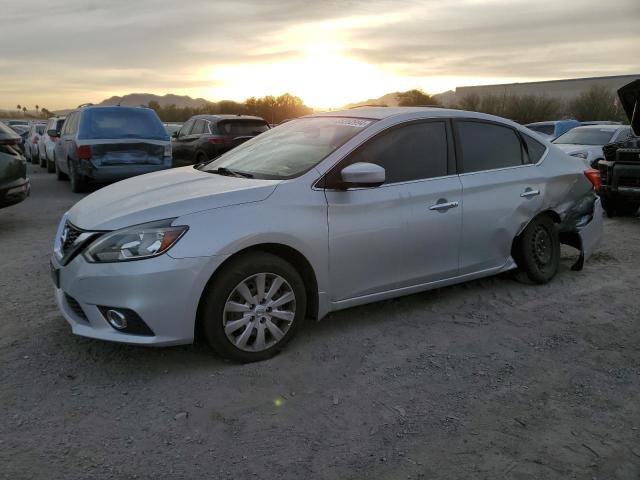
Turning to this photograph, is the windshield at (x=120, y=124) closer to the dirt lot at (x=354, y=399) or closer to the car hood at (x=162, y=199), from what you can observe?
the dirt lot at (x=354, y=399)

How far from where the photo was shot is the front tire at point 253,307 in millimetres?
3551

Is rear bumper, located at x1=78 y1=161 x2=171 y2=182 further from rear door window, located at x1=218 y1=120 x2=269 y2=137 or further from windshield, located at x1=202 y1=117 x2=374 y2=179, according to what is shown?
windshield, located at x1=202 y1=117 x2=374 y2=179

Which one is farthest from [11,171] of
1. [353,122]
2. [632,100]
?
[632,100]

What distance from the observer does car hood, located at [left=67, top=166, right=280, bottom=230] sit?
355cm

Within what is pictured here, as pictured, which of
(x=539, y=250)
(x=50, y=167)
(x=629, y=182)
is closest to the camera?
(x=539, y=250)

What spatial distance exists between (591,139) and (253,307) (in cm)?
1092

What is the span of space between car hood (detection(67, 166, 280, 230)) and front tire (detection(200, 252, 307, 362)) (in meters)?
0.42

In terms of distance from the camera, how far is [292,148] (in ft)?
14.9

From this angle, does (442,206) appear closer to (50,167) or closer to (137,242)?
(137,242)

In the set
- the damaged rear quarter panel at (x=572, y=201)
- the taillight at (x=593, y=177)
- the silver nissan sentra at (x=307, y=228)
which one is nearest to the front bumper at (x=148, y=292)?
the silver nissan sentra at (x=307, y=228)

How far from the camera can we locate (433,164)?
15.0ft

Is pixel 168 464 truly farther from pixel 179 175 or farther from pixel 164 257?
pixel 179 175

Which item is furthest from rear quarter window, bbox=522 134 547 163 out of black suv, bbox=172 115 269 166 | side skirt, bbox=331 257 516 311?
black suv, bbox=172 115 269 166

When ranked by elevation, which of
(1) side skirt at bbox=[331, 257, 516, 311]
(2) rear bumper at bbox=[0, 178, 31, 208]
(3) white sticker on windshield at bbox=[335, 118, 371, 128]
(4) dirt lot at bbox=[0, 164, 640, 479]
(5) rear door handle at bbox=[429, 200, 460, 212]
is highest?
(3) white sticker on windshield at bbox=[335, 118, 371, 128]
